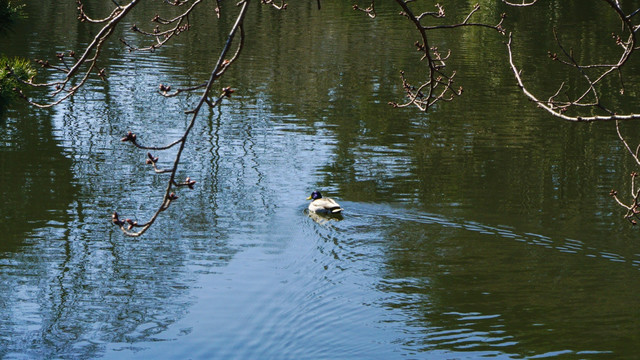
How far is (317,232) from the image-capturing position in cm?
1152

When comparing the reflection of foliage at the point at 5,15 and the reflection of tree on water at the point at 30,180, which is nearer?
the reflection of foliage at the point at 5,15

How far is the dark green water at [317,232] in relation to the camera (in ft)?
29.1

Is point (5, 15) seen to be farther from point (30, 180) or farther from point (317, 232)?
point (30, 180)

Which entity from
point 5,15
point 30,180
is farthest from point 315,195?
point 5,15

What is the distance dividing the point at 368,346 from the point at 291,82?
42.0 feet

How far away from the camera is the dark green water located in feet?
29.1

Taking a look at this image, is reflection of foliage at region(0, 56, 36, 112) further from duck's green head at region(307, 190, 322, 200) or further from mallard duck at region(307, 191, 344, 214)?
duck's green head at region(307, 190, 322, 200)

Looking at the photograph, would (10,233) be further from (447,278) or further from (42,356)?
(447,278)

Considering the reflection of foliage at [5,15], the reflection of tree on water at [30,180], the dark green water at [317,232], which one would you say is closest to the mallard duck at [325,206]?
the dark green water at [317,232]

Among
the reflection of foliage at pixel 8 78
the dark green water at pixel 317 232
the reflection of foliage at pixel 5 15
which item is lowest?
the dark green water at pixel 317 232

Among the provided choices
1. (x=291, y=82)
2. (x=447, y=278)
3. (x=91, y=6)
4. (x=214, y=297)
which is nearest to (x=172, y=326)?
(x=214, y=297)

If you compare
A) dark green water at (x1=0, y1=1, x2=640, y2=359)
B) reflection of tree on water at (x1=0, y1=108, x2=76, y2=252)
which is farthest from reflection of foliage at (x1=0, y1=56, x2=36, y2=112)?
reflection of tree on water at (x1=0, y1=108, x2=76, y2=252)

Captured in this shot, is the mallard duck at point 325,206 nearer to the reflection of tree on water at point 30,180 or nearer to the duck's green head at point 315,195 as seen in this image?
the duck's green head at point 315,195

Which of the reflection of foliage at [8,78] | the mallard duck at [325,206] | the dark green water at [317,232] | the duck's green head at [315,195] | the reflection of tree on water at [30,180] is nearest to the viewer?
the reflection of foliage at [8,78]
